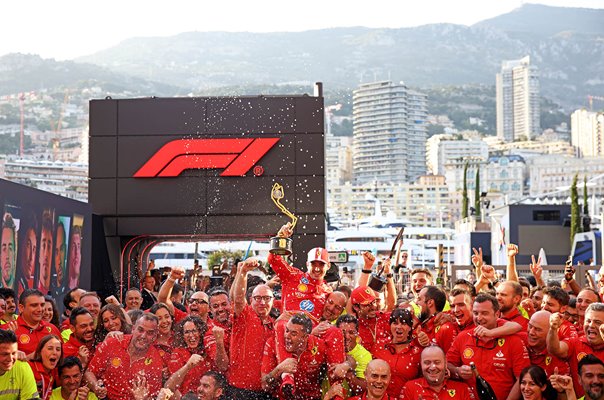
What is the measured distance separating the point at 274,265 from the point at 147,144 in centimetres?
1143

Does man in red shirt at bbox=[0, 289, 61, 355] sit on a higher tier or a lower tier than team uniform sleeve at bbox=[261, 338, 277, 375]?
higher

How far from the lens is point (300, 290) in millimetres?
10766

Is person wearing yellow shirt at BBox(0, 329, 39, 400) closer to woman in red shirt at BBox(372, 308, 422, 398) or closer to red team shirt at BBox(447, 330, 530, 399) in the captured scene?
woman in red shirt at BBox(372, 308, 422, 398)

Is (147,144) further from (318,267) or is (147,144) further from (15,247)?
(318,267)

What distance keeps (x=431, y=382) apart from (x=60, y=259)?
10.9 meters

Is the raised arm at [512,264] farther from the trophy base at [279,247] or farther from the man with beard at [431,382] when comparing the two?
the man with beard at [431,382]

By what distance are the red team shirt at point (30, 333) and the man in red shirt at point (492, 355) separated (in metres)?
3.95

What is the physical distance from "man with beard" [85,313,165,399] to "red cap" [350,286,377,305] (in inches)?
80.0

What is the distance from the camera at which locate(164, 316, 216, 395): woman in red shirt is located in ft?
31.0

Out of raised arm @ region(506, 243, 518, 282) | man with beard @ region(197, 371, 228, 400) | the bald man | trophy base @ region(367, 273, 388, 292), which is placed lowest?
man with beard @ region(197, 371, 228, 400)

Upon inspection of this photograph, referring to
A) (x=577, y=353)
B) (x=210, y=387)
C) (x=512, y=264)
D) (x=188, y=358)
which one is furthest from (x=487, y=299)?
(x=512, y=264)

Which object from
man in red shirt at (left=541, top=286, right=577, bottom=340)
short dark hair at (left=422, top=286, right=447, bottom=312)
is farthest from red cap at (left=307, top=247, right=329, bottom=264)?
man in red shirt at (left=541, top=286, right=577, bottom=340)

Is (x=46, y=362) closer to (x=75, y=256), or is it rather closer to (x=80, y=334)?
(x=80, y=334)

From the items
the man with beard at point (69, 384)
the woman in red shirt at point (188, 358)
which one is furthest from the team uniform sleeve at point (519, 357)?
the man with beard at point (69, 384)
